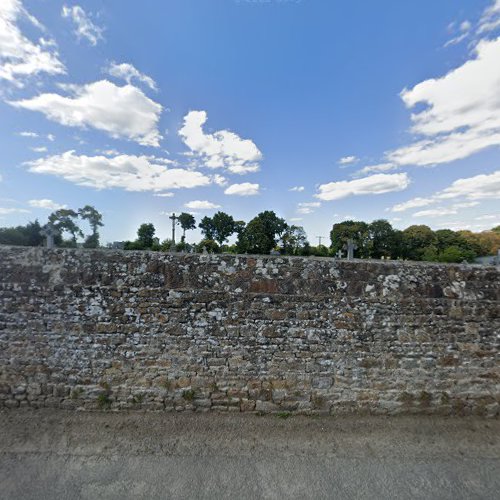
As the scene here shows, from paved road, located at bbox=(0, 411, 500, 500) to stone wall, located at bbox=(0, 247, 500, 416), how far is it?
247mm

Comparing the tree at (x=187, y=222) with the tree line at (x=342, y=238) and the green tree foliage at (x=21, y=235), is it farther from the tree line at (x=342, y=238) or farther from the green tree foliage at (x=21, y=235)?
the green tree foliage at (x=21, y=235)

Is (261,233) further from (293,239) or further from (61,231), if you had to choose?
(61,231)

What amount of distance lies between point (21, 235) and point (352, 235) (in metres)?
51.4

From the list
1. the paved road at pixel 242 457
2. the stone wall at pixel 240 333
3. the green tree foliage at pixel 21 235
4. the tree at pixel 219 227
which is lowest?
the paved road at pixel 242 457

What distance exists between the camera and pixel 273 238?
205 ft

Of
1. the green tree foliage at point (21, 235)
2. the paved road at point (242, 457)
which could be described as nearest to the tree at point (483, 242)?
the paved road at point (242, 457)

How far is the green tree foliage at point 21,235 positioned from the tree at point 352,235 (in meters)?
46.1

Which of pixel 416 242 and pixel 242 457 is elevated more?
pixel 416 242

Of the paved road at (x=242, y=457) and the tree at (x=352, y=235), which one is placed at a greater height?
the tree at (x=352, y=235)

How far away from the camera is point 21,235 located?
33250mm

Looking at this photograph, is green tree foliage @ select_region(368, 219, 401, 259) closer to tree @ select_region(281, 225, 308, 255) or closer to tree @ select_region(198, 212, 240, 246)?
tree @ select_region(281, 225, 308, 255)

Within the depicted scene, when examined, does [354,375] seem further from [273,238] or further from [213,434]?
[273,238]

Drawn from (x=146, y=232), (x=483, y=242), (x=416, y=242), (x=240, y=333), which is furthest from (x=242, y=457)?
(x=483, y=242)

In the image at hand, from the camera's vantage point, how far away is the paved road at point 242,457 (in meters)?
3.03
